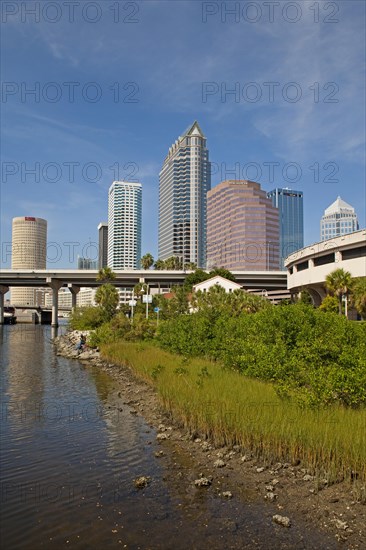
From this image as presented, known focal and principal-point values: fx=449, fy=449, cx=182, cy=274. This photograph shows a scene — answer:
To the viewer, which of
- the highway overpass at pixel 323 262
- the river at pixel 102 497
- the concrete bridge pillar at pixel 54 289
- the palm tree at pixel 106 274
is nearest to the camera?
the river at pixel 102 497

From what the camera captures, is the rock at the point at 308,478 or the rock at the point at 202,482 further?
the rock at the point at 202,482

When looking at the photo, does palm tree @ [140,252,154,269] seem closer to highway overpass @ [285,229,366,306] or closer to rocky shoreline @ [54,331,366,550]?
highway overpass @ [285,229,366,306]

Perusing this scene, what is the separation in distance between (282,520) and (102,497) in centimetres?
404

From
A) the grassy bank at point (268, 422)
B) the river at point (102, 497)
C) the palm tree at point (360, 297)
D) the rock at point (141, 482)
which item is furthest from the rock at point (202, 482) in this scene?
the palm tree at point (360, 297)

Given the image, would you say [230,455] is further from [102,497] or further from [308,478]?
[102,497]

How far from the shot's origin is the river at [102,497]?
8.41 m

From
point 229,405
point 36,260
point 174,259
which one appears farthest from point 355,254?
point 36,260

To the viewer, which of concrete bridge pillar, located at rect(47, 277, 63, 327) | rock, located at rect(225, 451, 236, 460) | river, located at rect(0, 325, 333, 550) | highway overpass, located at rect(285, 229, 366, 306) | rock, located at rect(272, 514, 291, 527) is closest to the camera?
river, located at rect(0, 325, 333, 550)

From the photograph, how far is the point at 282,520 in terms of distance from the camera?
8.83 metres

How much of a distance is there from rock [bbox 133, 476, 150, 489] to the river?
0.13 m

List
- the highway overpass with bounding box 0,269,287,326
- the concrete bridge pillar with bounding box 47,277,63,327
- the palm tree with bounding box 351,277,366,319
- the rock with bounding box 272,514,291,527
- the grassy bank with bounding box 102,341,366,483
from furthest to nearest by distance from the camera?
the concrete bridge pillar with bounding box 47,277,63,327, the highway overpass with bounding box 0,269,287,326, the palm tree with bounding box 351,277,366,319, the grassy bank with bounding box 102,341,366,483, the rock with bounding box 272,514,291,527

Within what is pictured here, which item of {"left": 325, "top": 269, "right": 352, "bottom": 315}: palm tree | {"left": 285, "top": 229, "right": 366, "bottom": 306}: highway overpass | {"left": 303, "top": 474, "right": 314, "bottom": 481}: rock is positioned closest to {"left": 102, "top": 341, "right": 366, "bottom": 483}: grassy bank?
{"left": 303, "top": 474, "right": 314, "bottom": 481}: rock

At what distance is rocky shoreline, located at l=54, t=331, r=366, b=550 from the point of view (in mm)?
8633

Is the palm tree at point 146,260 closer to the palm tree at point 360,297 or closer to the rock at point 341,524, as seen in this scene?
the palm tree at point 360,297
